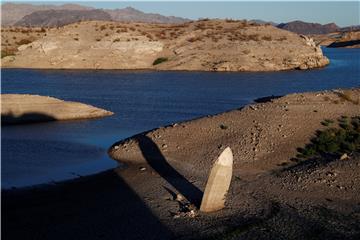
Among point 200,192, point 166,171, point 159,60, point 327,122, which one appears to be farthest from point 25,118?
point 159,60

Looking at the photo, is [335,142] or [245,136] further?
[245,136]

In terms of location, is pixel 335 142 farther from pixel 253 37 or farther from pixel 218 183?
pixel 253 37

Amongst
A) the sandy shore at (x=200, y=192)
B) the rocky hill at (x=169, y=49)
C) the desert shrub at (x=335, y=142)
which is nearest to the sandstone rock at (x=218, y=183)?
the sandy shore at (x=200, y=192)

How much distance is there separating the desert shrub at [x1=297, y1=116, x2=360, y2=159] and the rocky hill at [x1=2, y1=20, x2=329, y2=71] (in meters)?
40.8

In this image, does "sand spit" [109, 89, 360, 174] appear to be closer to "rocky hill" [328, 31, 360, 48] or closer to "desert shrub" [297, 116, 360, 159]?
"desert shrub" [297, 116, 360, 159]

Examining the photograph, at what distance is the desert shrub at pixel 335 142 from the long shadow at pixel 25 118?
16.3 meters

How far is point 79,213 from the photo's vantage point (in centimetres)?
1755

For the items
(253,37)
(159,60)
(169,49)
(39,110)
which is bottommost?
(39,110)

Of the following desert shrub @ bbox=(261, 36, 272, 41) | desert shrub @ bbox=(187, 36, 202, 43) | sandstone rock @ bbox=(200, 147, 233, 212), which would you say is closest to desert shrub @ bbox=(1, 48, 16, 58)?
desert shrub @ bbox=(187, 36, 202, 43)

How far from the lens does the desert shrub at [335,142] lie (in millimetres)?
23953

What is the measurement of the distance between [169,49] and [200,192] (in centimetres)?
5630

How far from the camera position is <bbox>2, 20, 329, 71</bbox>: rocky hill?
69.4 m

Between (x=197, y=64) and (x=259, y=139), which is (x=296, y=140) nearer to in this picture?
(x=259, y=139)

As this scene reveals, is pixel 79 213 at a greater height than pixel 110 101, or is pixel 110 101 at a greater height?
pixel 110 101
